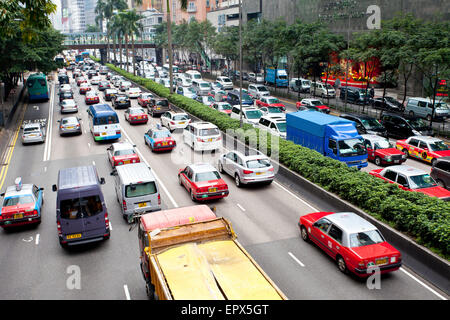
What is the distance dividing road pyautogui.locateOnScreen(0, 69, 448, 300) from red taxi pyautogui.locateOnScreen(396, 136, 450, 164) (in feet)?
35.1

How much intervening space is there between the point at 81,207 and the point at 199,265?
6.48 meters

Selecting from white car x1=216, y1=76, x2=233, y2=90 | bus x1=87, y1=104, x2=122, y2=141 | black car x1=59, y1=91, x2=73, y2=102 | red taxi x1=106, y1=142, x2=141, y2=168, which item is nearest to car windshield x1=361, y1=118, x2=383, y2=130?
red taxi x1=106, y1=142, x2=141, y2=168

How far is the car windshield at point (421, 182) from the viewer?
60.2 feet

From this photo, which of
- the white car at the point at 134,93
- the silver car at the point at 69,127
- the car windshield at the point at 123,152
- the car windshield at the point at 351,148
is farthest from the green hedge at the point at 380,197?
the white car at the point at 134,93

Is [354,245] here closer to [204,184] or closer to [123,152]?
[204,184]

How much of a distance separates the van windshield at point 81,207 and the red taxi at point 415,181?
12089 millimetres

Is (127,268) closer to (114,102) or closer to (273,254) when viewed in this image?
(273,254)

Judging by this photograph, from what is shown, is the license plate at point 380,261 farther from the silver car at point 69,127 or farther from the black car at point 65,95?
the black car at point 65,95

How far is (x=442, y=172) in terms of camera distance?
21.0 metres

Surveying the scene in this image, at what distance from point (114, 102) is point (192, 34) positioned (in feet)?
147

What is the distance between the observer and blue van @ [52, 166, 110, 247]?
14109mm
